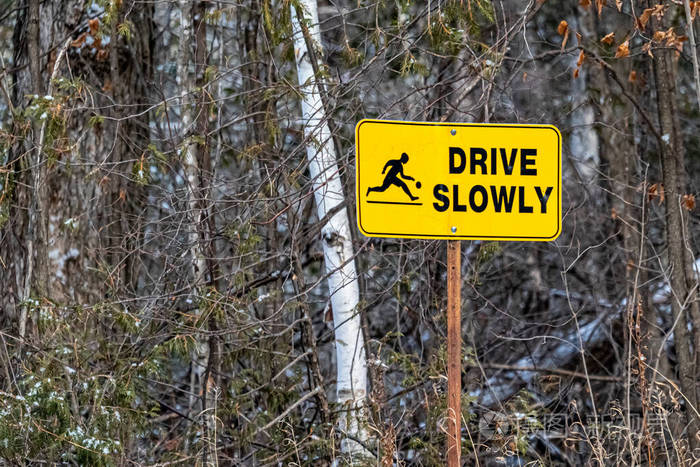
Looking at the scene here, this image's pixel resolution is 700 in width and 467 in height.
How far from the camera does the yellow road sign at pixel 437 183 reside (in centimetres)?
329

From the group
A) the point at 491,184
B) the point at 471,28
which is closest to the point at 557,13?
the point at 471,28

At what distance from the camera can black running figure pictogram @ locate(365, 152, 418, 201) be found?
3.29 m

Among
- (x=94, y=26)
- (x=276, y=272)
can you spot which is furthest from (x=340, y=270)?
(x=94, y=26)

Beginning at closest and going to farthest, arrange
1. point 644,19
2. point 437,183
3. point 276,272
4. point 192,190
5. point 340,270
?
point 437,183
point 644,19
point 192,190
point 340,270
point 276,272

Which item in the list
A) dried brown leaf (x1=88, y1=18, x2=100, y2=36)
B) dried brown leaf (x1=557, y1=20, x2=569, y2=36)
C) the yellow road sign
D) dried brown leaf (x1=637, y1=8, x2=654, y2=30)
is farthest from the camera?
dried brown leaf (x1=88, y1=18, x2=100, y2=36)

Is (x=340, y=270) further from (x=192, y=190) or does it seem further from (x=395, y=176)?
(x=395, y=176)

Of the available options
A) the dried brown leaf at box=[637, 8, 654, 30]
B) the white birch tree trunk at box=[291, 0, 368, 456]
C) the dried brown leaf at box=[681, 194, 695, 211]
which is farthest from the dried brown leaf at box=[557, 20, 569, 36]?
the white birch tree trunk at box=[291, 0, 368, 456]

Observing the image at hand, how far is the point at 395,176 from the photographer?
330 cm

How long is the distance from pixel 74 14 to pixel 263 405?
12.1ft

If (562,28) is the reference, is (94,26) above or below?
above

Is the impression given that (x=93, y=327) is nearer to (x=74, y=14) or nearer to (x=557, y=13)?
(x=74, y=14)

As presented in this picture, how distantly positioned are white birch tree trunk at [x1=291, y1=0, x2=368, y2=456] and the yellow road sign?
2.11 metres

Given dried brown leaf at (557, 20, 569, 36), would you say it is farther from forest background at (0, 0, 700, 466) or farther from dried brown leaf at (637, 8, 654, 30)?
dried brown leaf at (637, 8, 654, 30)

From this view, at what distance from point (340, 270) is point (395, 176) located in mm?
2157
